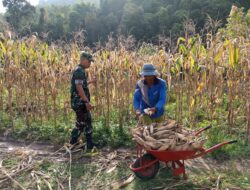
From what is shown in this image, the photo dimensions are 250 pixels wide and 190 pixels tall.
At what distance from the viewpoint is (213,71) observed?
5.11m

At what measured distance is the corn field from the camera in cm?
507

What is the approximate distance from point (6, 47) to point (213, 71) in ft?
13.6

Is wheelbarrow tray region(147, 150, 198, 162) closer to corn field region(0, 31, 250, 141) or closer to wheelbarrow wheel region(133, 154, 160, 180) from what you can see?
wheelbarrow wheel region(133, 154, 160, 180)

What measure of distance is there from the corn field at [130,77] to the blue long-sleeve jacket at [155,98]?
1.44 meters

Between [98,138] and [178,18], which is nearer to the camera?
[98,138]

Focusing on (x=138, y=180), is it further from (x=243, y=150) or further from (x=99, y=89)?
(x=99, y=89)

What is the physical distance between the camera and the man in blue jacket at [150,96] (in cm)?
384

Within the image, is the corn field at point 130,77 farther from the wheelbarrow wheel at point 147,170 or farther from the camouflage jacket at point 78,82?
the wheelbarrow wheel at point 147,170

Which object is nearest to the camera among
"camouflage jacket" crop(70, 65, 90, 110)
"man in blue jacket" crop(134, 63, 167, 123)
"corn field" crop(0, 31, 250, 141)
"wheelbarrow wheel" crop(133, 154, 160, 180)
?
"wheelbarrow wheel" crop(133, 154, 160, 180)

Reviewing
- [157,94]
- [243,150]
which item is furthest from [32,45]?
[243,150]

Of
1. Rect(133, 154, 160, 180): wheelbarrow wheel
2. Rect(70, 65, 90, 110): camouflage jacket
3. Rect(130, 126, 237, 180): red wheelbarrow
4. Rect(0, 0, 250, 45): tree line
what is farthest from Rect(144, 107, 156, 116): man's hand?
Rect(0, 0, 250, 45): tree line

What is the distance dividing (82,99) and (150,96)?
1.15m

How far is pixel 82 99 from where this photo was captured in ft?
14.8

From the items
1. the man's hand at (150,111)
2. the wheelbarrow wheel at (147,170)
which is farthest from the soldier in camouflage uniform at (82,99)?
the wheelbarrow wheel at (147,170)
